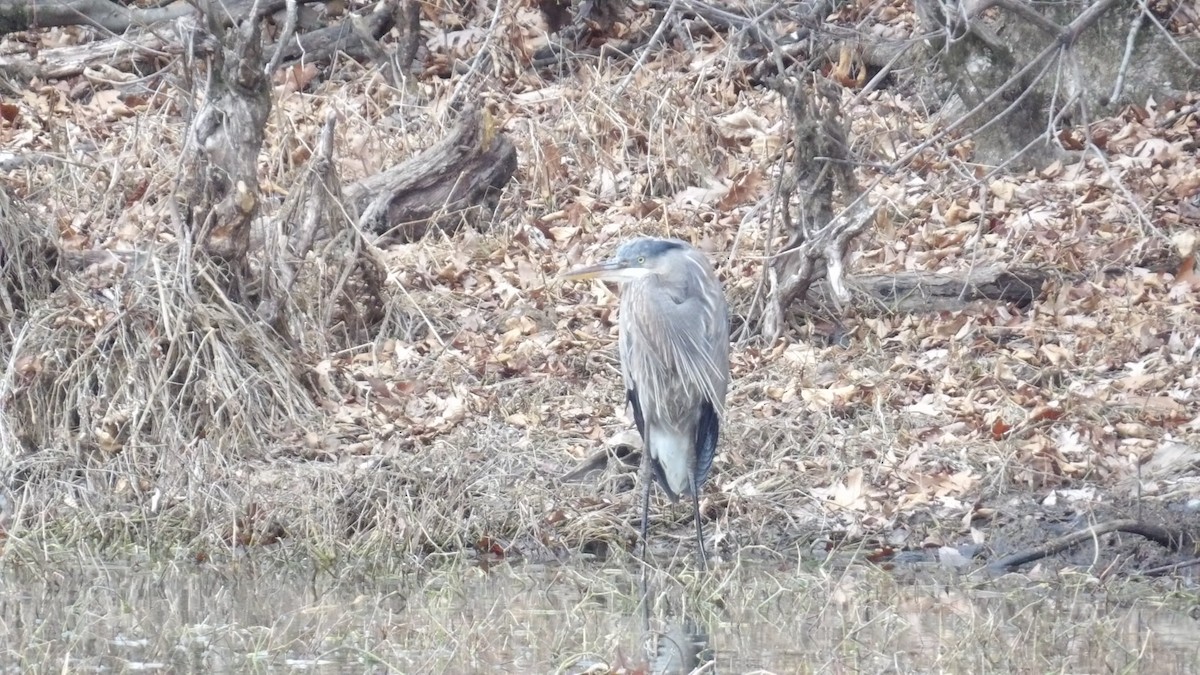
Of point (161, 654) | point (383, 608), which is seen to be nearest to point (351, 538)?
point (383, 608)

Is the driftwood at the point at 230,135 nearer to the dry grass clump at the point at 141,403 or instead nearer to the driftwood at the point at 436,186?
the dry grass clump at the point at 141,403

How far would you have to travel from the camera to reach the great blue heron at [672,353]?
664 cm

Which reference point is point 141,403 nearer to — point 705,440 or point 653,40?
point 705,440

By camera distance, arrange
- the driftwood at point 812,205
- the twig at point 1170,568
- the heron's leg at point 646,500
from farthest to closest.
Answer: the driftwood at point 812,205 < the heron's leg at point 646,500 < the twig at point 1170,568

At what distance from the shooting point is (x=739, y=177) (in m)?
9.94

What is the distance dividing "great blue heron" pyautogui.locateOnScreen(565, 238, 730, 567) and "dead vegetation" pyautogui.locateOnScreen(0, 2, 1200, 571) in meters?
0.26

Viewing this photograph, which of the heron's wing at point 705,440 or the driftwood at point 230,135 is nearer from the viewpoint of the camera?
the heron's wing at point 705,440

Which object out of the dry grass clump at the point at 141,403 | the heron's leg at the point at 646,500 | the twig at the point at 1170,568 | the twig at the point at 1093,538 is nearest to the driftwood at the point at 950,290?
the heron's leg at the point at 646,500

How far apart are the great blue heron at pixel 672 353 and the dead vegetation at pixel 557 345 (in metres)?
0.26

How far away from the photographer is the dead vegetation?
6.45 metres

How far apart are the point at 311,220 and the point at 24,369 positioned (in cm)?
155

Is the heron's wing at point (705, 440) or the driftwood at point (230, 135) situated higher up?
the driftwood at point (230, 135)

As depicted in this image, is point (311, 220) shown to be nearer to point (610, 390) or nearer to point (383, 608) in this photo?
point (610, 390)

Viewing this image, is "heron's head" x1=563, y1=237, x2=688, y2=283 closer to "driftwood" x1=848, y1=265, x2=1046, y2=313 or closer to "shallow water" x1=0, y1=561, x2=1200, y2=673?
"shallow water" x1=0, y1=561, x2=1200, y2=673
